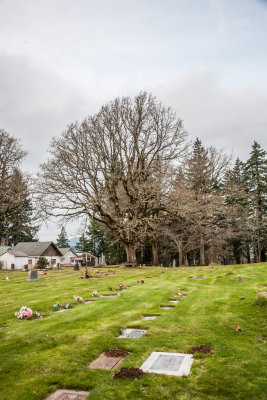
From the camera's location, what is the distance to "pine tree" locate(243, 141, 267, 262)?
1521 inches

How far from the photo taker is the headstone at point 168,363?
Result: 404 cm

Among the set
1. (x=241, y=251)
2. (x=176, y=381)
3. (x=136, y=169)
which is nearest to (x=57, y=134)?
(x=136, y=169)

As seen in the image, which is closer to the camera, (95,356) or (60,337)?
(95,356)

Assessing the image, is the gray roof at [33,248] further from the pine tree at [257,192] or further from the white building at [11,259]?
the pine tree at [257,192]

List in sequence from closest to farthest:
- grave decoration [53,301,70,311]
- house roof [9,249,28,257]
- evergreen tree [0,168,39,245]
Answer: grave decoration [53,301,70,311] < evergreen tree [0,168,39,245] < house roof [9,249,28,257]

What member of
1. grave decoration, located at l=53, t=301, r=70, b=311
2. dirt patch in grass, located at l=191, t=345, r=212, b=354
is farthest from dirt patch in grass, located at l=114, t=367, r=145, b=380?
grave decoration, located at l=53, t=301, r=70, b=311

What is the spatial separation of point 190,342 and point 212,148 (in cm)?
3206

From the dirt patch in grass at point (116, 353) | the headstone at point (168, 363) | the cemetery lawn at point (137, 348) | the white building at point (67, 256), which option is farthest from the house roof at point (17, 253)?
the headstone at point (168, 363)

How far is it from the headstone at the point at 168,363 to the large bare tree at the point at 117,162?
1982 cm

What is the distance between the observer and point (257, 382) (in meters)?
3.61

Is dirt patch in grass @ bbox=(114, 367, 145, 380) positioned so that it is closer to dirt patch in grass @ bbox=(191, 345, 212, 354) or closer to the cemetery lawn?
the cemetery lawn

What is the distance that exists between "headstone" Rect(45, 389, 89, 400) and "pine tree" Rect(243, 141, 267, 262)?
37302 mm

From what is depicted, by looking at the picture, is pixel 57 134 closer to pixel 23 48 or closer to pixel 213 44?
pixel 23 48

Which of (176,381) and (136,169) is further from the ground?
(136,169)
